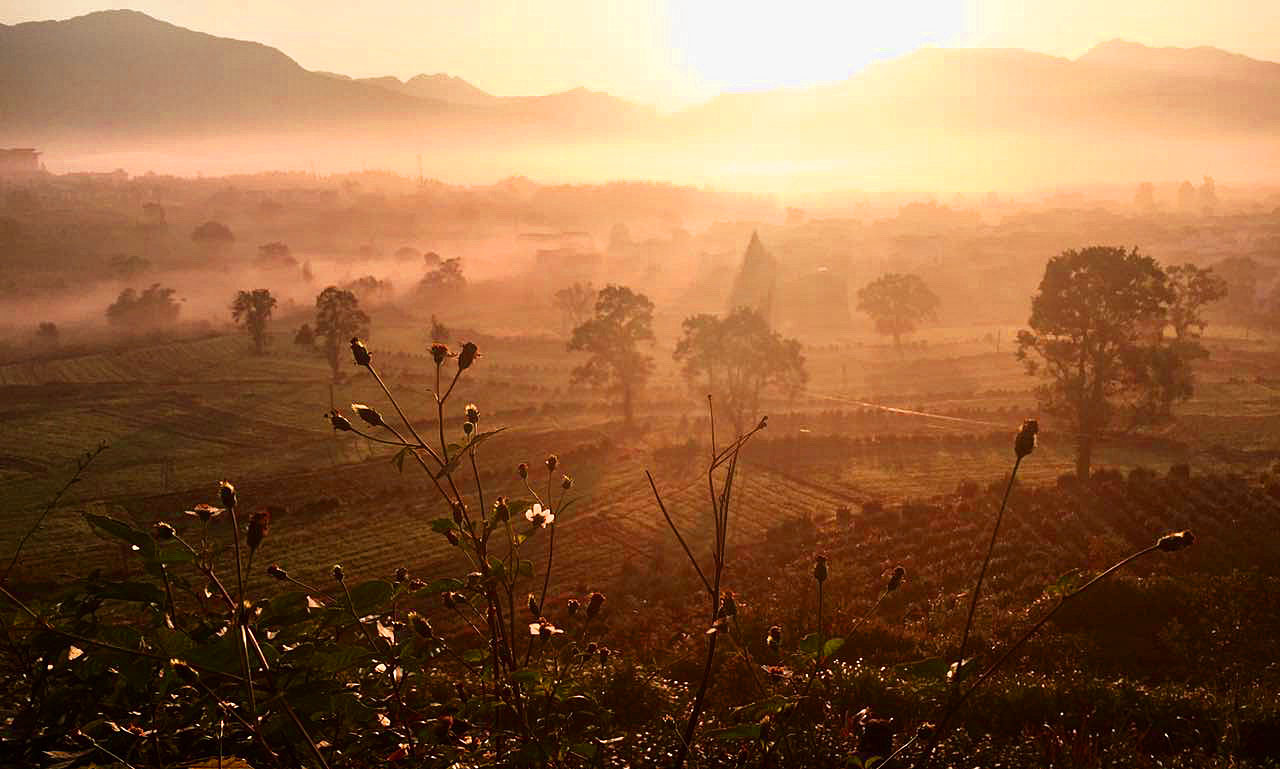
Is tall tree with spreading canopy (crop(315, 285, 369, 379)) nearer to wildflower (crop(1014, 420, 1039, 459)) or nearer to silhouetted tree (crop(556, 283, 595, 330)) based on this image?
silhouetted tree (crop(556, 283, 595, 330))

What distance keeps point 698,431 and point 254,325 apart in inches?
2158

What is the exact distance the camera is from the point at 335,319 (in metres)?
73.8

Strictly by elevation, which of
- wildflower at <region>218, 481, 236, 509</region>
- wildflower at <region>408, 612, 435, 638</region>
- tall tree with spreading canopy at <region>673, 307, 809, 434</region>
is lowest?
tall tree with spreading canopy at <region>673, 307, 809, 434</region>

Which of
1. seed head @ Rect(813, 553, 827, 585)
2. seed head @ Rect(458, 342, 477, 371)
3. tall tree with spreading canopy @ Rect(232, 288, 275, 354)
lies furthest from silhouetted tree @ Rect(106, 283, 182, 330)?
seed head @ Rect(813, 553, 827, 585)

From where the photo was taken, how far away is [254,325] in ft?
287

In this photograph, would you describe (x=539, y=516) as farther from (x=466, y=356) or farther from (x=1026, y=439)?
(x=1026, y=439)

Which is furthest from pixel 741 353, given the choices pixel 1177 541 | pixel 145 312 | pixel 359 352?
pixel 145 312

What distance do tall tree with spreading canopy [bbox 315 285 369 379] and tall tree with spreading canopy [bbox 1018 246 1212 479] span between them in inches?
2183

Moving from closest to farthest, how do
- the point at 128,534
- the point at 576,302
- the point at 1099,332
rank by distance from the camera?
the point at 128,534 < the point at 1099,332 < the point at 576,302

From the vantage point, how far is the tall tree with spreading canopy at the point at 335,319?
7275 centimetres

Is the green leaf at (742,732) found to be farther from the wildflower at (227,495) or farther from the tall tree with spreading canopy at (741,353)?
the tall tree with spreading canopy at (741,353)

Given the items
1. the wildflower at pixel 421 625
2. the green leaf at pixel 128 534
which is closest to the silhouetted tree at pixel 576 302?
the wildflower at pixel 421 625

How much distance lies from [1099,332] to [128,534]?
135 feet

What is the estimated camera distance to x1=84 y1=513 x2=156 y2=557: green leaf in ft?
7.59
